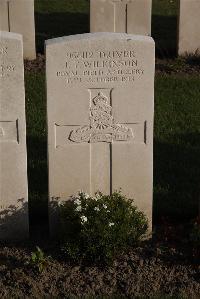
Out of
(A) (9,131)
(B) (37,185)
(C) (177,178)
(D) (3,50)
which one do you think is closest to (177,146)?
(C) (177,178)

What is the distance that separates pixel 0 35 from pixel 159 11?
37.3 ft

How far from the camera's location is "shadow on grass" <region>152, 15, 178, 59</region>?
12297 millimetres

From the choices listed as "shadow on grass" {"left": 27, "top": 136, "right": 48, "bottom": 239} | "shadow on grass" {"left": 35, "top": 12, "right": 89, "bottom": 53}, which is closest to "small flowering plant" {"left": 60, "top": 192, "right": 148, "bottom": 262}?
"shadow on grass" {"left": 27, "top": 136, "right": 48, "bottom": 239}

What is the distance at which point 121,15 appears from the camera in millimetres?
11719

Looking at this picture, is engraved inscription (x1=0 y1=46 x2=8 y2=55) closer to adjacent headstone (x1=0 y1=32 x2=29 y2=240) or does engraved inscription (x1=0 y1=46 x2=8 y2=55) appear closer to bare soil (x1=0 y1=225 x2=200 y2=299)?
adjacent headstone (x1=0 y1=32 x2=29 y2=240)

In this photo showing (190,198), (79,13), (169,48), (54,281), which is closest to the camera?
(54,281)

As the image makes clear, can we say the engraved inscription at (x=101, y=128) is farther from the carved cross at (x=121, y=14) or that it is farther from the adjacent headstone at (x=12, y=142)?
the carved cross at (x=121, y=14)

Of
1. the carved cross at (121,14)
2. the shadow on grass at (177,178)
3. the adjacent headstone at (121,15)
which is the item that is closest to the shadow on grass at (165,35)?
the adjacent headstone at (121,15)

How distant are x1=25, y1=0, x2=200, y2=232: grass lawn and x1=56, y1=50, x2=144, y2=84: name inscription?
1563 mm

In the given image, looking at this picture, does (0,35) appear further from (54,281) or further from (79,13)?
(79,13)

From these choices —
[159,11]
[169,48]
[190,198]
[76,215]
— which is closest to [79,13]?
[159,11]

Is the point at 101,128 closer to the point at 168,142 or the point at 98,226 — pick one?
the point at 98,226

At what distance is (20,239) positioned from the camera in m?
6.00

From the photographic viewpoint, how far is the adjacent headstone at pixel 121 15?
11.6 metres
